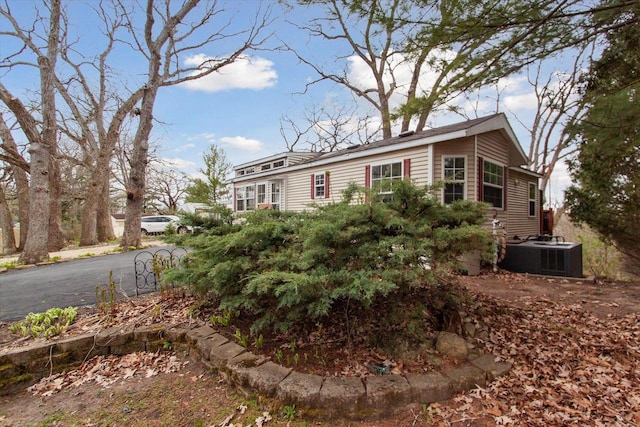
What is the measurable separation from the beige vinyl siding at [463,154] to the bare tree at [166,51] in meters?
8.35

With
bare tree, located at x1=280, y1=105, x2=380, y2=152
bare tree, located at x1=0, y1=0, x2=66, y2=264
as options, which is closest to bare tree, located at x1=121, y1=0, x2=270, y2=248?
bare tree, located at x1=0, y1=0, x2=66, y2=264

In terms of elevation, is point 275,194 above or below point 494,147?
below

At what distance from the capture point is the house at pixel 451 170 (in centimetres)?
656

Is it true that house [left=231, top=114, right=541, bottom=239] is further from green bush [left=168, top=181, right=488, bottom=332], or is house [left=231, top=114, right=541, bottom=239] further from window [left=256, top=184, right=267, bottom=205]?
green bush [left=168, top=181, right=488, bottom=332]

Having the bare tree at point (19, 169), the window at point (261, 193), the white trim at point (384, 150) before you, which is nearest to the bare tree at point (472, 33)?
the white trim at point (384, 150)

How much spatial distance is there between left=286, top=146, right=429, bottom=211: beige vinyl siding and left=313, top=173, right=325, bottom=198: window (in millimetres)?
140

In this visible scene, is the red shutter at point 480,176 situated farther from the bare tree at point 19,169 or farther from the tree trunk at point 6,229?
the tree trunk at point 6,229

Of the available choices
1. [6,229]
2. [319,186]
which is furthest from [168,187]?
[319,186]

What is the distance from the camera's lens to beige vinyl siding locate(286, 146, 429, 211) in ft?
22.1

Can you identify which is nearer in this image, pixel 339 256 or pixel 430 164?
pixel 339 256

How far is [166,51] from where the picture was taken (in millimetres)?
10047

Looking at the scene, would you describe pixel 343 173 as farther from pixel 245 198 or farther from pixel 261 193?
pixel 245 198

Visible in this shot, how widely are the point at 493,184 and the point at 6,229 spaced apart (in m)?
17.4

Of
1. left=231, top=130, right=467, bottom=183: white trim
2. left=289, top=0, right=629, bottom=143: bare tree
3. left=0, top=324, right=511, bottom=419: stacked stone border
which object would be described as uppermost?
left=289, top=0, right=629, bottom=143: bare tree
